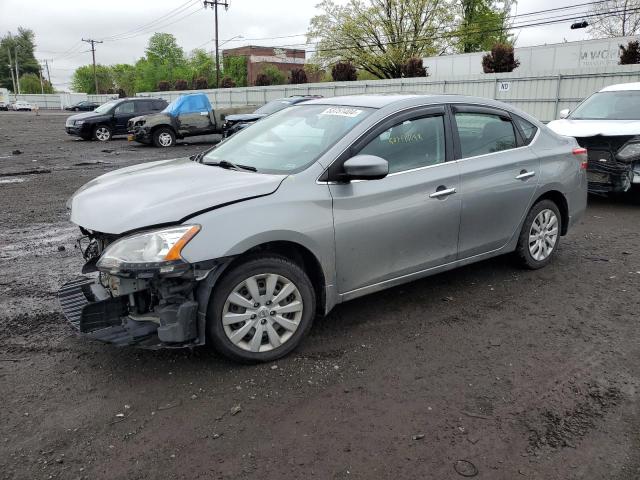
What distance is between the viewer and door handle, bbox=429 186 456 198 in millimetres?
4189

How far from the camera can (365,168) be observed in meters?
3.57

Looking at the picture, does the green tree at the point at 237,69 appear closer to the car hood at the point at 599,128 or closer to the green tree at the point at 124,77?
the green tree at the point at 124,77

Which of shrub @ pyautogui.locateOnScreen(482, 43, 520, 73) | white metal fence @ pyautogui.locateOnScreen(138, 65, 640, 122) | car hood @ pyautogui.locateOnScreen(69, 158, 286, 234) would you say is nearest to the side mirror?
car hood @ pyautogui.locateOnScreen(69, 158, 286, 234)

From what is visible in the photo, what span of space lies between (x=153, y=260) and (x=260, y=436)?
113cm

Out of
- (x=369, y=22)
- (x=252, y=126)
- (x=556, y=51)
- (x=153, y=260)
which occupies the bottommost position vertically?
(x=153, y=260)

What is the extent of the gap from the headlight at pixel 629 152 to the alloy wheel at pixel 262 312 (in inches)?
259

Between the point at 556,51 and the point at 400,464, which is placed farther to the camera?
the point at 556,51

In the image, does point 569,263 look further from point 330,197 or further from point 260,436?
point 260,436

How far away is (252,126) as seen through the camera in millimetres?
4949

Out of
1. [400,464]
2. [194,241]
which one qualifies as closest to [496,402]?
[400,464]

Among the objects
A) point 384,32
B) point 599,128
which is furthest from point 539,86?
point 384,32

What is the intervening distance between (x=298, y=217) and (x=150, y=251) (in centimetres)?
94

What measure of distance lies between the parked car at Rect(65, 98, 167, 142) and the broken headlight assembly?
58.4ft

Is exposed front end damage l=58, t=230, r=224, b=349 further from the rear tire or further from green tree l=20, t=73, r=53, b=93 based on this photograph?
green tree l=20, t=73, r=53, b=93
